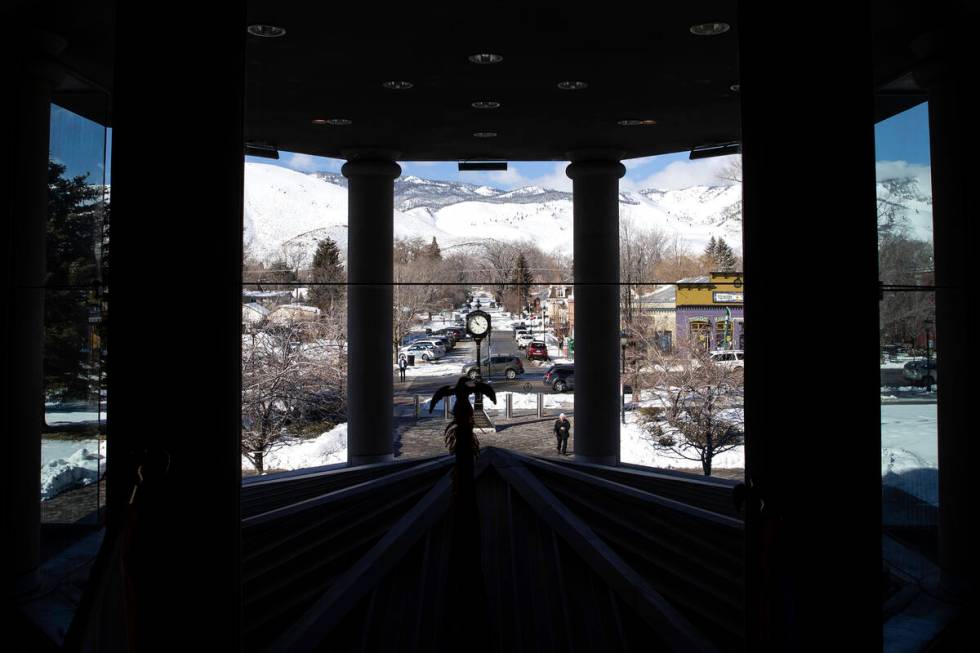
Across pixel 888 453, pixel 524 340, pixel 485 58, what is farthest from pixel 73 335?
pixel 524 340

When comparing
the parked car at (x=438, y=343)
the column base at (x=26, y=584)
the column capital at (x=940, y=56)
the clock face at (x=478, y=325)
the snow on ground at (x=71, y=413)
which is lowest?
the column base at (x=26, y=584)

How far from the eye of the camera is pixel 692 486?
30.6 ft

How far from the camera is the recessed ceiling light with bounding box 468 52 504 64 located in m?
8.15

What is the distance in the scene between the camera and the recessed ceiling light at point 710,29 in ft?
23.8

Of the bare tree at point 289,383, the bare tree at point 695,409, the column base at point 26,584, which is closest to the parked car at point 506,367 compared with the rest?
the bare tree at point 695,409

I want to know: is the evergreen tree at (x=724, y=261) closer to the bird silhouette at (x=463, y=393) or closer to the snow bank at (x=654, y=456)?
the snow bank at (x=654, y=456)

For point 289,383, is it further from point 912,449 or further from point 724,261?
point 724,261

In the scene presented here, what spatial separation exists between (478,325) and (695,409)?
13.5 meters

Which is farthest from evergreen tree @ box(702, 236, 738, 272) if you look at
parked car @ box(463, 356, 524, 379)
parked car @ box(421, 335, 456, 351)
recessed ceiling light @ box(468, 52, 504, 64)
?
recessed ceiling light @ box(468, 52, 504, 64)

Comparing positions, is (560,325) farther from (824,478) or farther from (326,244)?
(824,478)

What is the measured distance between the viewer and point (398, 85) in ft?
30.3

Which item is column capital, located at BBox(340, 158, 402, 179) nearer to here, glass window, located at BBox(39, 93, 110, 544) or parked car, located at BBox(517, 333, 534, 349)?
glass window, located at BBox(39, 93, 110, 544)

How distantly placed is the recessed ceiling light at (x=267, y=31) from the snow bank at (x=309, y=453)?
16147 mm

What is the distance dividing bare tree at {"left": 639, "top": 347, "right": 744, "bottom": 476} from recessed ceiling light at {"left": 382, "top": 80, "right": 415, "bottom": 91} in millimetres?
14410
